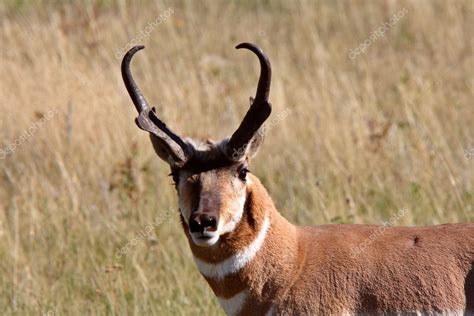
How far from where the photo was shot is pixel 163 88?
11656 millimetres

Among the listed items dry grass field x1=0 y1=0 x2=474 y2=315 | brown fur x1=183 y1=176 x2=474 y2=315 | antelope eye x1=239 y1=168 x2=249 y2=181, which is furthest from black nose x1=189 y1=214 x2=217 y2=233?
dry grass field x1=0 y1=0 x2=474 y2=315

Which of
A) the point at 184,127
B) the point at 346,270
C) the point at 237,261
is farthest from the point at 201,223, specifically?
the point at 184,127

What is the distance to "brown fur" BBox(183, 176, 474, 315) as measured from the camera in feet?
18.5

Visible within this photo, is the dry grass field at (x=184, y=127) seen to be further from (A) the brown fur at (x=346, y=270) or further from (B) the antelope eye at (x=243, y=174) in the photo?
(B) the antelope eye at (x=243, y=174)

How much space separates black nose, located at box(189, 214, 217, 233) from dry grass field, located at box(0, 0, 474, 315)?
197 centimetres

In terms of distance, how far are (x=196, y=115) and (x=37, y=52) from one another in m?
2.10

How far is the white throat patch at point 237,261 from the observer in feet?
18.8

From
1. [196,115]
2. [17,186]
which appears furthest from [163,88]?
[17,186]

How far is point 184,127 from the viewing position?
1089 centimetres

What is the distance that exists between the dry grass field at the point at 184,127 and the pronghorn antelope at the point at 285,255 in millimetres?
1579

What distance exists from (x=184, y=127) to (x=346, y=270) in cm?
537

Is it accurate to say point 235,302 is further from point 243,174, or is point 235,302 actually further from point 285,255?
point 243,174

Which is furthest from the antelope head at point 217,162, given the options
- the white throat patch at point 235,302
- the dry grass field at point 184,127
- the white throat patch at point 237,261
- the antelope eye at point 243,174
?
the dry grass field at point 184,127

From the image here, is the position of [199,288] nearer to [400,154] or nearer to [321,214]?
[321,214]
